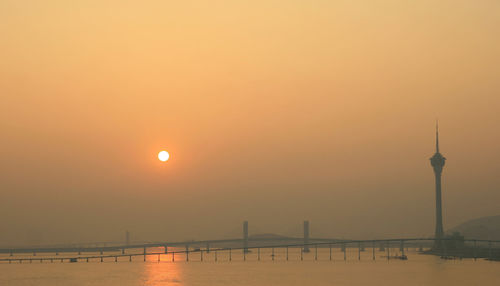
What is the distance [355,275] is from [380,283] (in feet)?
67.2

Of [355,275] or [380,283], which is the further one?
[355,275]

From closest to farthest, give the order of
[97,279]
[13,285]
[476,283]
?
[476,283]
[13,285]
[97,279]

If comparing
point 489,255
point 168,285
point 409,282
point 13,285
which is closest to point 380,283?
point 409,282

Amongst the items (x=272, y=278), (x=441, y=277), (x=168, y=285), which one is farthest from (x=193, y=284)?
(x=441, y=277)

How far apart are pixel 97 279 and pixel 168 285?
21.7m

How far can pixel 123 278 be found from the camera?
124 metres

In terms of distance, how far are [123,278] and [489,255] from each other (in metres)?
112

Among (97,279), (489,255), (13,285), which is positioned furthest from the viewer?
(489,255)

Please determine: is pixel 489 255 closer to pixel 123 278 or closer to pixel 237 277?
pixel 237 277

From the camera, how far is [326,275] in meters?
126

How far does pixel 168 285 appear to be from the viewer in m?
105

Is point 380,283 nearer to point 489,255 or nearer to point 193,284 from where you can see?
point 193,284

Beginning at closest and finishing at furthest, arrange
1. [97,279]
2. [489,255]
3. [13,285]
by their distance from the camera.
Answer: [13,285]
[97,279]
[489,255]

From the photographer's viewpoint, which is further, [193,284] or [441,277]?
[441,277]
